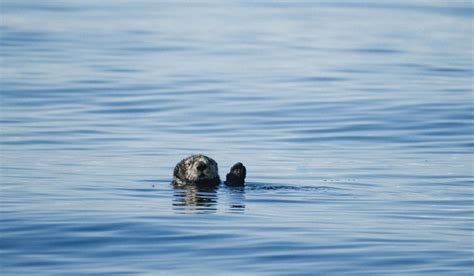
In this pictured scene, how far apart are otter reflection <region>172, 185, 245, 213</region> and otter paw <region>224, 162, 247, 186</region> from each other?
0.27 feet

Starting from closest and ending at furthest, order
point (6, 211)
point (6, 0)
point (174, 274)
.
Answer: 1. point (174, 274)
2. point (6, 211)
3. point (6, 0)

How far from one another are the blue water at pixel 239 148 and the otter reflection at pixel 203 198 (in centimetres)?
4

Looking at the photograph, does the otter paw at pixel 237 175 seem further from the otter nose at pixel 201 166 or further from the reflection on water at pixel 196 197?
→ the otter nose at pixel 201 166

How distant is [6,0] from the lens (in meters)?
61.7

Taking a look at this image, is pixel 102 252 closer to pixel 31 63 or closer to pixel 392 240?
pixel 392 240

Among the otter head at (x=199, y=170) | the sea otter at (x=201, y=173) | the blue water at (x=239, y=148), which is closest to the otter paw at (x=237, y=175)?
the sea otter at (x=201, y=173)

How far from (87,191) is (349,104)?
11914 mm

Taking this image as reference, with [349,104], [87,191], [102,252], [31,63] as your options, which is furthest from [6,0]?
[102,252]

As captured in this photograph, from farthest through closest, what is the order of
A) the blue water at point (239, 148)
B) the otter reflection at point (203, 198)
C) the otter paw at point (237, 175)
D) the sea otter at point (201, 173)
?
the sea otter at point (201, 173)
the otter paw at point (237, 175)
the otter reflection at point (203, 198)
the blue water at point (239, 148)

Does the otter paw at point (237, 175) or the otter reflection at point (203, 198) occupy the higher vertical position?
the otter paw at point (237, 175)

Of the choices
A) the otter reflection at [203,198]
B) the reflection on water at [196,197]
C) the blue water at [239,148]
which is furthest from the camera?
the reflection on water at [196,197]

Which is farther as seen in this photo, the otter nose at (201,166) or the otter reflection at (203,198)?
the otter nose at (201,166)

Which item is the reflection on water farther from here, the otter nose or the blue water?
the otter nose

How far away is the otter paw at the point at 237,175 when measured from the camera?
15.3 m
